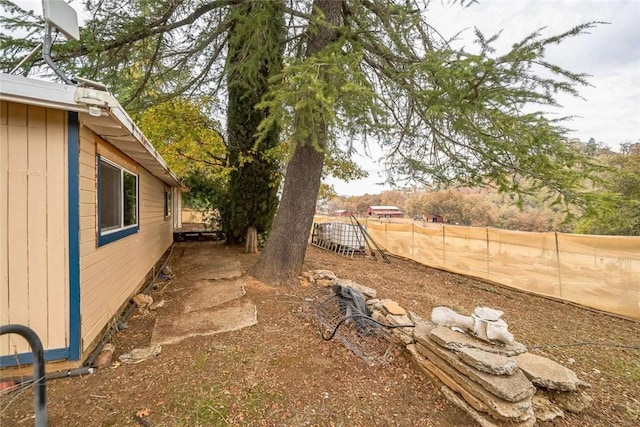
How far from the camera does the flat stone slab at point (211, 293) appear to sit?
4016mm

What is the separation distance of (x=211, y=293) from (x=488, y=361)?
383 cm

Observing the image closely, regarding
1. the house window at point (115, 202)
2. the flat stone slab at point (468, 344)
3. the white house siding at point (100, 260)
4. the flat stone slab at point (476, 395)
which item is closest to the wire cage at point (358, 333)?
the flat stone slab at point (476, 395)

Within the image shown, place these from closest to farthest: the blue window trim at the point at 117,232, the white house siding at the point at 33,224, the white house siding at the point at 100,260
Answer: the white house siding at the point at 33,224, the white house siding at the point at 100,260, the blue window trim at the point at 117,232

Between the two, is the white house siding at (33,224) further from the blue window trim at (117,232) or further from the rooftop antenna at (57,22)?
the blue window trim at (117,232)

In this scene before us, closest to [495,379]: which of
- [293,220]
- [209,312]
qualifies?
[209,312]

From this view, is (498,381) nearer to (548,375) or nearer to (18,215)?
(548,375)

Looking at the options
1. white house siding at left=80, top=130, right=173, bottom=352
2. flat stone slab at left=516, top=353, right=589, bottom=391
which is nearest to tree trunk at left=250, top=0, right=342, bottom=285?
white house siding at left=80, top=130, right=173, bottom=352

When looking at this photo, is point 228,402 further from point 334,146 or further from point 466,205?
point 466,205

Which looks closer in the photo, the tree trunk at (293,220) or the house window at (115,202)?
the house window at (115,202)

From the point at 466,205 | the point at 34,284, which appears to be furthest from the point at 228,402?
the point at 466,205

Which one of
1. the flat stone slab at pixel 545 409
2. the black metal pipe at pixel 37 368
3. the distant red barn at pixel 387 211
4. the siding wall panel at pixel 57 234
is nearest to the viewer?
the black metal pipe at pixel 37 368

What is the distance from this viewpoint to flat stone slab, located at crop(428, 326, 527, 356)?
94.6 inches

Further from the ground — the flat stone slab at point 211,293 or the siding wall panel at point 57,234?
the siding wall panel at point 57,234

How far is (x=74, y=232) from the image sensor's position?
241 centimetres
